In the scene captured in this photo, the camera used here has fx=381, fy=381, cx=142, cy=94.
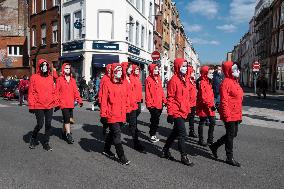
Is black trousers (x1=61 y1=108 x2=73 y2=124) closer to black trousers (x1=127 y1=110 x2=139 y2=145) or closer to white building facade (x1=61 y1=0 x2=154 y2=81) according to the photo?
black trousers (x1=127 y1=110 x2=139 y2=145)

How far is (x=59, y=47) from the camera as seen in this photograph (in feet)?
98.0

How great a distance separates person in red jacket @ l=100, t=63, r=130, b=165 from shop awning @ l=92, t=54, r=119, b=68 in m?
20.5

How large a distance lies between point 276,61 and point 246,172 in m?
40.9

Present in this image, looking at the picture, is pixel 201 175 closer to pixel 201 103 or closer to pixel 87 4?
pixel 201 103

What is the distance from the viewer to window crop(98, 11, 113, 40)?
90.2ft

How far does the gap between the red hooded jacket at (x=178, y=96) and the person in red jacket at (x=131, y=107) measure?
3.60ft

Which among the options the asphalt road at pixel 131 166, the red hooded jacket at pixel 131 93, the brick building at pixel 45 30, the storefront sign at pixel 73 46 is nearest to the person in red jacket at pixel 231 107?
the asphalt road at pixel 131 166

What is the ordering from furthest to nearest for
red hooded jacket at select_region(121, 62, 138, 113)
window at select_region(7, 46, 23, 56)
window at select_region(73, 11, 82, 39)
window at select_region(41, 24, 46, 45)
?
window at select_region(7, 46, 23, 56) < window at select_region(41, 24, 46, 45) < window at select_region(73, 11, 82, 39) < red hooded jacket at select_region(121, 62, 138, 113)

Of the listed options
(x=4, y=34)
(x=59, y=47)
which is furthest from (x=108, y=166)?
(x=4, y=34)

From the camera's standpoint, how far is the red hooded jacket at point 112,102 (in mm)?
6641

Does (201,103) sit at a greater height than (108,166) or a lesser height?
greater

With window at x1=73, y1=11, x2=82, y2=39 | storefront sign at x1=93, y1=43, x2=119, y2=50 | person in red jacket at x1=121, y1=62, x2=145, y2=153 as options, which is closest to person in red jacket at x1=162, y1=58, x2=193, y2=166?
person in red jacket at x1=121, y1=62, x2=145, y2=153

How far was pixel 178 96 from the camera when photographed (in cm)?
675

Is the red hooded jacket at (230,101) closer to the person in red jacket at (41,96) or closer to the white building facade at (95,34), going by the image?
the person in red jacket at (41,96)
